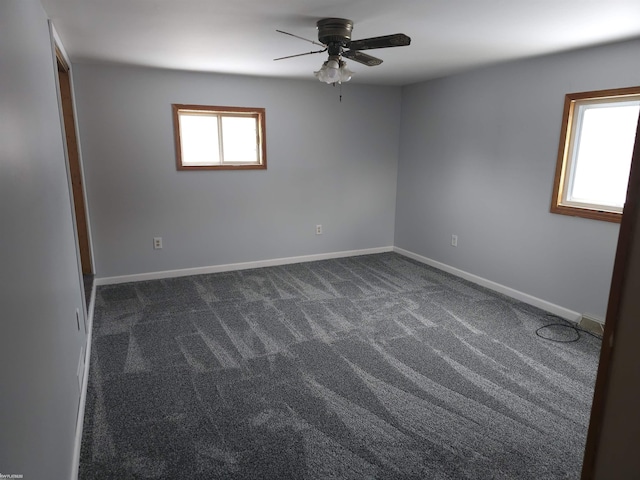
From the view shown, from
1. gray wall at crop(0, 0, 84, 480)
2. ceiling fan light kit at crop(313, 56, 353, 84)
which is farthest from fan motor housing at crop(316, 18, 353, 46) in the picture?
gray wall at crop(0, 0, 84, 480)

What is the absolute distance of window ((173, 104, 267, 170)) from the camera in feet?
14.6

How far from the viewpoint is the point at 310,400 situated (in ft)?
7.74

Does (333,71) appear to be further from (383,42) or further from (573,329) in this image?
(573,329)

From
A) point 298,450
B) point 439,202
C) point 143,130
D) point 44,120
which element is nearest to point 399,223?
point 439,202

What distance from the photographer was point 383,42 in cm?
241

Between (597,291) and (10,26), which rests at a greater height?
(10,26)

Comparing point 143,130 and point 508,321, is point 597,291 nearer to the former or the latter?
point 508,321

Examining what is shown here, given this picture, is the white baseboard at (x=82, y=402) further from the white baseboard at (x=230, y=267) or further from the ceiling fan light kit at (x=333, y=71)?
the ceiling fan light kit at (x=333, y=71)

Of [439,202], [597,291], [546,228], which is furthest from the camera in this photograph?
[439,202]

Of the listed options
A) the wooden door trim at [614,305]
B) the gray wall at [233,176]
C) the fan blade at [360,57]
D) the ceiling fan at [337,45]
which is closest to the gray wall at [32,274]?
the wooden door trim at [614,305]

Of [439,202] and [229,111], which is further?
[439,202]

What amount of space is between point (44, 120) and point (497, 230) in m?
3.96

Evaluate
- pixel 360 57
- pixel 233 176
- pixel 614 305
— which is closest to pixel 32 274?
pixel 614 305

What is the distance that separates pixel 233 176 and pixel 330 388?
3003 mm
